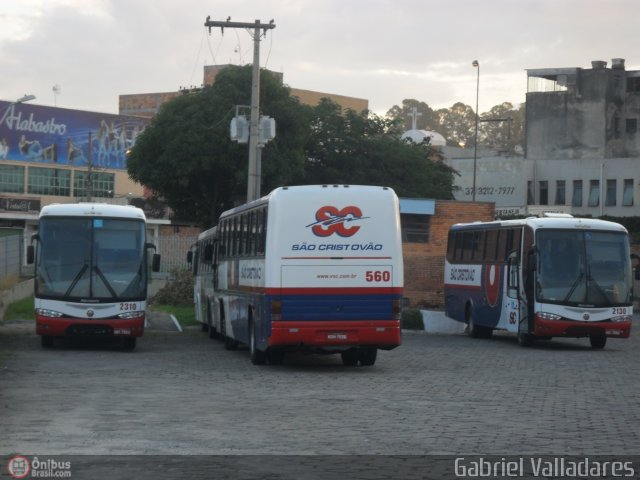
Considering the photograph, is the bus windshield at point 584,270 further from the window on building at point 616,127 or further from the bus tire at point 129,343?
the window on building at point 616,127

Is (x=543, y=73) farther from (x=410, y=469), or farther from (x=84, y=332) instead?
(x=410, y=469)

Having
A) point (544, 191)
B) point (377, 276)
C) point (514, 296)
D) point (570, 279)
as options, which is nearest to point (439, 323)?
point (514, 296)

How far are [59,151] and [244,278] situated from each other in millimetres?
69495

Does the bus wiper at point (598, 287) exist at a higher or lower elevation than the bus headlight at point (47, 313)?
higher

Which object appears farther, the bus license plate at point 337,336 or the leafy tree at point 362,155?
the leafy tree at point 362,155

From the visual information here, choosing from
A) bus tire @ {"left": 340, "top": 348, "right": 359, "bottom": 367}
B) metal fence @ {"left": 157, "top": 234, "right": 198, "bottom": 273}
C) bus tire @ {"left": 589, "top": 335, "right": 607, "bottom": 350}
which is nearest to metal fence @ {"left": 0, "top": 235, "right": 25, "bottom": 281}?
metal fence @ {"left": 157, "top": 234, "right": 198, "bottom": 273}

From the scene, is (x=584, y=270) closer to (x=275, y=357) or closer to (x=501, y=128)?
(x=275, y=357)

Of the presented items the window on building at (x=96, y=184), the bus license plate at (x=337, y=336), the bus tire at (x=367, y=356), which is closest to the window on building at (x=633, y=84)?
the window on building at (x=96, y=184)

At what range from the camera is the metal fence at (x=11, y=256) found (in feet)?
155

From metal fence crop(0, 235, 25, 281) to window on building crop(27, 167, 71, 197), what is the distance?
38.4 meters

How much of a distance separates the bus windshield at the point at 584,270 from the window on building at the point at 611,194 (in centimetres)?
6130

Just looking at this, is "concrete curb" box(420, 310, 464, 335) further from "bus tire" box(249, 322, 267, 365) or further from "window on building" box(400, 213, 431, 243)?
"bus tire" box(249, 322, 267, 365)

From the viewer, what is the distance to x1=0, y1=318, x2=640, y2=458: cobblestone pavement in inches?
478

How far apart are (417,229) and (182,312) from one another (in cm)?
1094
